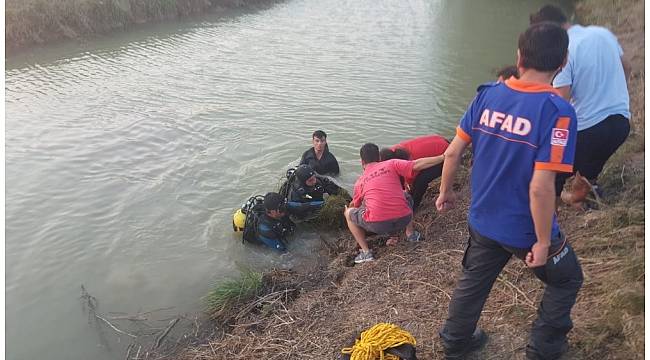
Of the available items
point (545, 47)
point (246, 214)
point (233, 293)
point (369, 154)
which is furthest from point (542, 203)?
point (246, 214)

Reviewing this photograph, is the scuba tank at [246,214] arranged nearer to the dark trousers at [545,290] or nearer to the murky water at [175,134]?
the murky water at [175,134]

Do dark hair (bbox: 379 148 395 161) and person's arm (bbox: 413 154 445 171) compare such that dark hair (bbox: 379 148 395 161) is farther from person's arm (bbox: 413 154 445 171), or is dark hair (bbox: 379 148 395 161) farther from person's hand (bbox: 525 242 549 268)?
person's hand (bbox: 525 242 549 268)

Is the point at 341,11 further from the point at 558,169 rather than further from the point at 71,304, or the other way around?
the point at 558,169

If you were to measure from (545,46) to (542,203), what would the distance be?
0.66 meters

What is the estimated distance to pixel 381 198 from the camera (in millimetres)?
4820

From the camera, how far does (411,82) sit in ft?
39.2

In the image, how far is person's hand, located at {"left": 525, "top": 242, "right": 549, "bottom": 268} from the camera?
232cm

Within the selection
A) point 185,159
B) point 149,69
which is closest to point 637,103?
point 185,159

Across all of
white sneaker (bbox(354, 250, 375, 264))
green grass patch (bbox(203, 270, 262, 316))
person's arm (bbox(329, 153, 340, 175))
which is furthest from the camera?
person's arm (bbox(329, 153, 340, 175))

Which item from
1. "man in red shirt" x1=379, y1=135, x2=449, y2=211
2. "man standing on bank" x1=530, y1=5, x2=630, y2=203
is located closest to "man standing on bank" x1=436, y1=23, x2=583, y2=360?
"man standing on bank" x1=530, y1=5, x2=630, y2=203

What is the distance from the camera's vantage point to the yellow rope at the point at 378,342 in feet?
9.98

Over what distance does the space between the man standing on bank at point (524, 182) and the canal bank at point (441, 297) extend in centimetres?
35

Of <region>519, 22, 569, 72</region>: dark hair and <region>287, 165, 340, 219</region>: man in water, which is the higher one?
<region>519, 22, 569, 72</region>: dark hair

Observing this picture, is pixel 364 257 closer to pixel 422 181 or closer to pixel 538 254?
pixel 422 181
